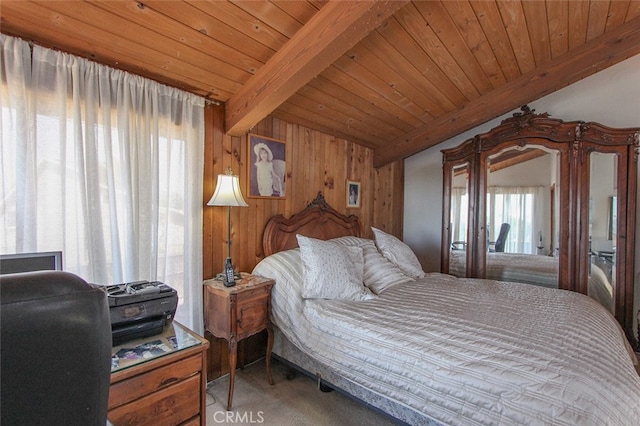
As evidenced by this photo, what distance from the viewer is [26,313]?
1.58ft

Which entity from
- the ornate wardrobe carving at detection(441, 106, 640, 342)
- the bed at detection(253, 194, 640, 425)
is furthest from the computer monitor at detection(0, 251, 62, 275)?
the ornate wardrobe carving at detection(441, 106, 640, 342)

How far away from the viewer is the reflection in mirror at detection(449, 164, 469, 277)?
3.16 meters

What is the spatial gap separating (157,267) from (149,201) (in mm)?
413

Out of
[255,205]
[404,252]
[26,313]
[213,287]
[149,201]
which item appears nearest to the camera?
[26,313]

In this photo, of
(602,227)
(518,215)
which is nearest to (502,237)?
(518,215)

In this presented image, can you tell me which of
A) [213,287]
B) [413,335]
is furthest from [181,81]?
[413,335]

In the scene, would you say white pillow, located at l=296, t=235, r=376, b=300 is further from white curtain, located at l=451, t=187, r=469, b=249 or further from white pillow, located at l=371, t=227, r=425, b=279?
white curtain, located at l=451, t=187, r=469, b=249

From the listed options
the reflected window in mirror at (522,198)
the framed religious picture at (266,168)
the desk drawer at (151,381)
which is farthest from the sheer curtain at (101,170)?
the reflected window in mirror at (522,198)

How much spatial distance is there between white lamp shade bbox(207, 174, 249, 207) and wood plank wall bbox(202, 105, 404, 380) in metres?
0.18

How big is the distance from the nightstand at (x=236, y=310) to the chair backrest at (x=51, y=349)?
1.28 m

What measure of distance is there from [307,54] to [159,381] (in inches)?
68.1

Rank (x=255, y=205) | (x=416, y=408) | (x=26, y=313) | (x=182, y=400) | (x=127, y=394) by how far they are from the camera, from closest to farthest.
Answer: (x=26, y=313) < (x=127, y=394) < (x=182, y=400) < (x=416, y=408) < (x=255, y=205)

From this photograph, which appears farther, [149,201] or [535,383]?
[149,201]

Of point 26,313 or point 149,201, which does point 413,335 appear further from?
point 149,201
